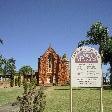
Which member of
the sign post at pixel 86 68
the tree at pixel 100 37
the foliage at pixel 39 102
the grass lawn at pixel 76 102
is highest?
the tree at pixel 100 37

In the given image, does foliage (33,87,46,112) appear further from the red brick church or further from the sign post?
the red brick church

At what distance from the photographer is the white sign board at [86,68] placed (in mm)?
9903

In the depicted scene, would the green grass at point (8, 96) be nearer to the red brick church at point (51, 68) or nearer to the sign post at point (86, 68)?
the sign post at point (86, 68)

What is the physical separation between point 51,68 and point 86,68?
75.1 meters

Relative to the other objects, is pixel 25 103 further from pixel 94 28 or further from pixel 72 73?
pixel 94 28

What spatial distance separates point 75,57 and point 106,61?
210ft

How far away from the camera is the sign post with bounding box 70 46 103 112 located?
32.5ft

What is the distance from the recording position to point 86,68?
9.99m

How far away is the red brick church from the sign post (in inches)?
2886

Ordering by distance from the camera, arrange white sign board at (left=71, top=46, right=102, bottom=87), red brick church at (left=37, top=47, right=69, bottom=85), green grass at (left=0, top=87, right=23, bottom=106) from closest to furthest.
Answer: white sign board at (left=71, top=46, right=102, bottom=87) < green grass at (left=0, top=87, right=23, bottom=106) < red brick church at (left=37, top=47, right=69, bottom=85)

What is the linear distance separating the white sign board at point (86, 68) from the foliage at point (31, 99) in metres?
2.86

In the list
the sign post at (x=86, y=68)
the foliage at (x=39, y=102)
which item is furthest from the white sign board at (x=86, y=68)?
the foliage at (x=39, y=102)

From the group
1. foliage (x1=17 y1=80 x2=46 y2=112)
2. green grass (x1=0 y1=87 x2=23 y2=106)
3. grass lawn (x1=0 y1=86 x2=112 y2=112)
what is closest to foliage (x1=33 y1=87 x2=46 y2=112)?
foliage (x1=17 y1=80 x2=46 y2=112)

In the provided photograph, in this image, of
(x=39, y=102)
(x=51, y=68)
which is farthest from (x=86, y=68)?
(x=51, y=68)
